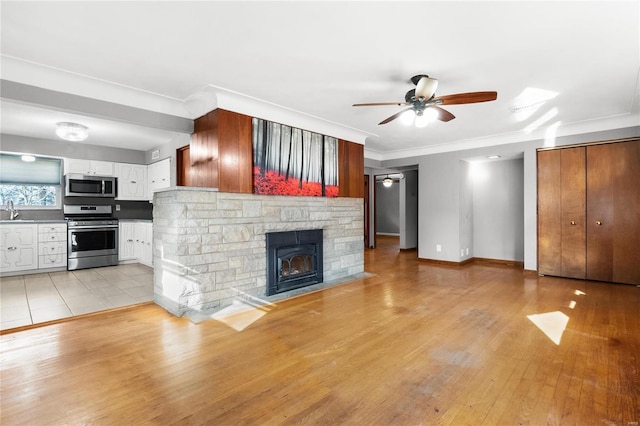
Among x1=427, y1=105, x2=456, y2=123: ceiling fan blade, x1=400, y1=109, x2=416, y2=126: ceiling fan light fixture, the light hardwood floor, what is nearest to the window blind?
the light hardwood floor

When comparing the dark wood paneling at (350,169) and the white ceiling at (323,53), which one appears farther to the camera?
the dark wood paneling at (350,169)

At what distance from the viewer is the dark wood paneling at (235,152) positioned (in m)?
3.66

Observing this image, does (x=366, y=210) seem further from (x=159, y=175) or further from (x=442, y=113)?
(x=442, y=113)

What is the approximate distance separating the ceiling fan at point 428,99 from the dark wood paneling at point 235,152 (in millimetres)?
1583

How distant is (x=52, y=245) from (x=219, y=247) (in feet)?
13.8

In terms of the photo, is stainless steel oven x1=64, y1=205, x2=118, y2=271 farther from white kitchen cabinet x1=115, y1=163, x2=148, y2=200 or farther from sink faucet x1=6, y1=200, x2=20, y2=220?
sink faucet x1=6, y1=200, x2=20, y2=220

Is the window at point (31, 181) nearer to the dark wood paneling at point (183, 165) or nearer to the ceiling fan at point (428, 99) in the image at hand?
the dark wood paneling at point (183, 165)

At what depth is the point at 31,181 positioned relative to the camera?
19.1 ft

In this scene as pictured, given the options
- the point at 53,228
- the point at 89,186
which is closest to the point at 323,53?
the point at 89,186

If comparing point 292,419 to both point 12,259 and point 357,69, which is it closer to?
point 357,69

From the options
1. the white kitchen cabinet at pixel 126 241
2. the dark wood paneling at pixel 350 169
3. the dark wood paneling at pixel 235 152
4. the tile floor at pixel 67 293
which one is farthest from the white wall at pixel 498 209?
the white kitchen cabinet at pixel 126 241

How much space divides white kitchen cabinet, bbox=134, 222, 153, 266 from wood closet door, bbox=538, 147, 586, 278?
7.37m

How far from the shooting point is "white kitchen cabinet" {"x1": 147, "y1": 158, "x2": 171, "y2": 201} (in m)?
5.65

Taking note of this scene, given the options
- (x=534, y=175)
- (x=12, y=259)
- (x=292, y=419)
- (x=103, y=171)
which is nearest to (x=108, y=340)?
(x=292, y=419)
